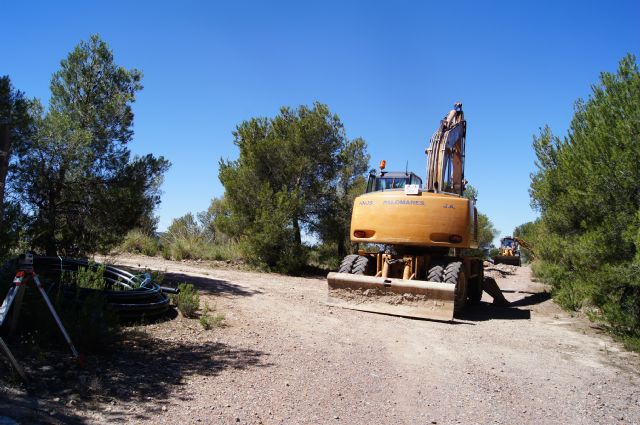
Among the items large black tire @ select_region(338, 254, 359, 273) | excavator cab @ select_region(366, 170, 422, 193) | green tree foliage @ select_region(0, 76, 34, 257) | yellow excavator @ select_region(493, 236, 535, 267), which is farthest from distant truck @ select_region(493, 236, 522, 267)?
green tree foliage @ select_region(0, 76, 34, 257)

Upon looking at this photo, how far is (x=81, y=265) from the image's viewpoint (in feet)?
27.9

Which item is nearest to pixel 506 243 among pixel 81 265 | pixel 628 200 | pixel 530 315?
pixel 530 315

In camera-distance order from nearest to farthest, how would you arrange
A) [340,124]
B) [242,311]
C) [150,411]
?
[150,411] → [242,311] → [340,124]

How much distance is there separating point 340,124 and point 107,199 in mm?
11334

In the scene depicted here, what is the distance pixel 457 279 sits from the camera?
1027cm

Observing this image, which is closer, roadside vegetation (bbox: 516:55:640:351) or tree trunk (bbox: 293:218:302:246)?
roadside vegetation (bbox: 516:55:640:351)

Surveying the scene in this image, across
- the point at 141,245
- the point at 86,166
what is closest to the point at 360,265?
the point at 86,166

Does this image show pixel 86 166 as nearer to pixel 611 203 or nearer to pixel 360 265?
pixel 360 265

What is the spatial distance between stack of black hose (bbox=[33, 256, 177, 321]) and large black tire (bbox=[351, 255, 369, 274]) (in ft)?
13.7

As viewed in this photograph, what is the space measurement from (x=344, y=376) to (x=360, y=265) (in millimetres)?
5679

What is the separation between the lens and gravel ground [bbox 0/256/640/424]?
4.43 m

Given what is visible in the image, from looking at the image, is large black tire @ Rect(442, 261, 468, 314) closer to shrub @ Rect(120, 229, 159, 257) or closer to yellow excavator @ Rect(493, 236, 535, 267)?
shrub @ Rect(120, 229, 159, 257)

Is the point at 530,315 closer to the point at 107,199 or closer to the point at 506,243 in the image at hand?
the point at 107,199

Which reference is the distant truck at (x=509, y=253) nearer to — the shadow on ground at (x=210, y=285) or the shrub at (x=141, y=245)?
the shrub at (x=141, y=245)
